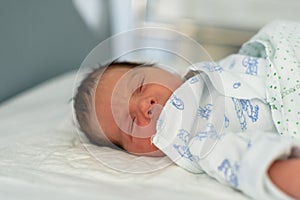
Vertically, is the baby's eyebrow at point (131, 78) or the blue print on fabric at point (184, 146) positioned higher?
the baby's eyebrow at point (131, 78)

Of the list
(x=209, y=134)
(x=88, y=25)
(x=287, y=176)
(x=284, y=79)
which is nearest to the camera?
(x=287, y=176)

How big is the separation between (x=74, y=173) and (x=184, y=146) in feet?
0.67

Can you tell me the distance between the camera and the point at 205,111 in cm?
91

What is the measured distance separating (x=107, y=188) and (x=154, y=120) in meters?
0.18

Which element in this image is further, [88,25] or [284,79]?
[88,25]

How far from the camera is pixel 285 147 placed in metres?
0.74

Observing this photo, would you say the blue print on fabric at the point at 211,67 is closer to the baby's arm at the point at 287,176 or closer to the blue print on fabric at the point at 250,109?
the blue print on fabric at the point at 250,109

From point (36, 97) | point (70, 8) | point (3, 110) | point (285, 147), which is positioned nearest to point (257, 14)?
point (70, 8)

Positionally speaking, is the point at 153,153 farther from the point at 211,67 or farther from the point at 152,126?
the point at 211,67

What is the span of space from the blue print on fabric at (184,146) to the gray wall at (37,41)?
2.23 feet

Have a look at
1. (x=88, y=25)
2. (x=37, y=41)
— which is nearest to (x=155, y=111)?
(x=37, y=41)

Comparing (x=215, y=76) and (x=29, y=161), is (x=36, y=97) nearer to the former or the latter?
(x=29, y=161)

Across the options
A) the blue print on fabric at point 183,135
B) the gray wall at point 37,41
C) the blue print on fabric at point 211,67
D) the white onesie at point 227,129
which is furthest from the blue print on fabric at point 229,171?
the gray wall at point 37,41

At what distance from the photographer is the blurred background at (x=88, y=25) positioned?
1403mm
